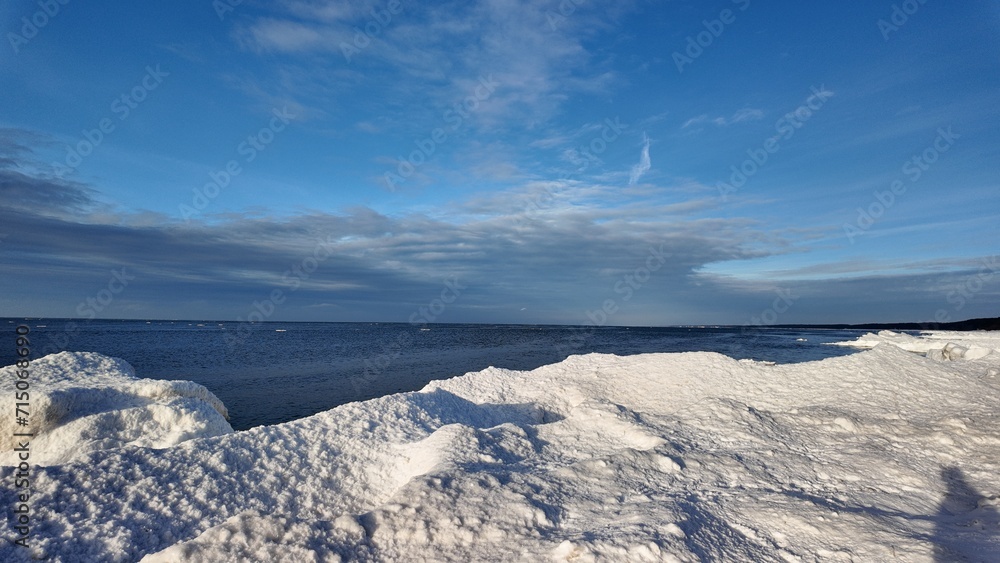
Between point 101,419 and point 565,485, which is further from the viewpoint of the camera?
point 101,419

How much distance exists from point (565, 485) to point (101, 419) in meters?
8.49

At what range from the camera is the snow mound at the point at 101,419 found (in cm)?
808

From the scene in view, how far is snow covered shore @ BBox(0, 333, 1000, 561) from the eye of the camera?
14.5 ft

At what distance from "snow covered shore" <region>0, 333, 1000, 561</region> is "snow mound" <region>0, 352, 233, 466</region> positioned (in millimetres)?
125

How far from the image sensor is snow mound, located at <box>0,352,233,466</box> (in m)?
8.08

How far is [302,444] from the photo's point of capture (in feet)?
25.0

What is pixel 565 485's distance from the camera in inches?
233

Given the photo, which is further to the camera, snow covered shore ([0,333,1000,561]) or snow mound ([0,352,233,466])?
snow mound ([0,352,233,466])

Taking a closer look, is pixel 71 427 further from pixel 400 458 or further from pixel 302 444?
pixel 400 458

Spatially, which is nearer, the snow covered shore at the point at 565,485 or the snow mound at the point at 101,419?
the snow covered shore at the point at 565,485

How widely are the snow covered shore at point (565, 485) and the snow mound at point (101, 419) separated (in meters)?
0.13

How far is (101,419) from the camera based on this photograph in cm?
852

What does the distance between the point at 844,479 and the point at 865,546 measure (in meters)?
2.62

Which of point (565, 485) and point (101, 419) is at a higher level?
point (101, 419)
